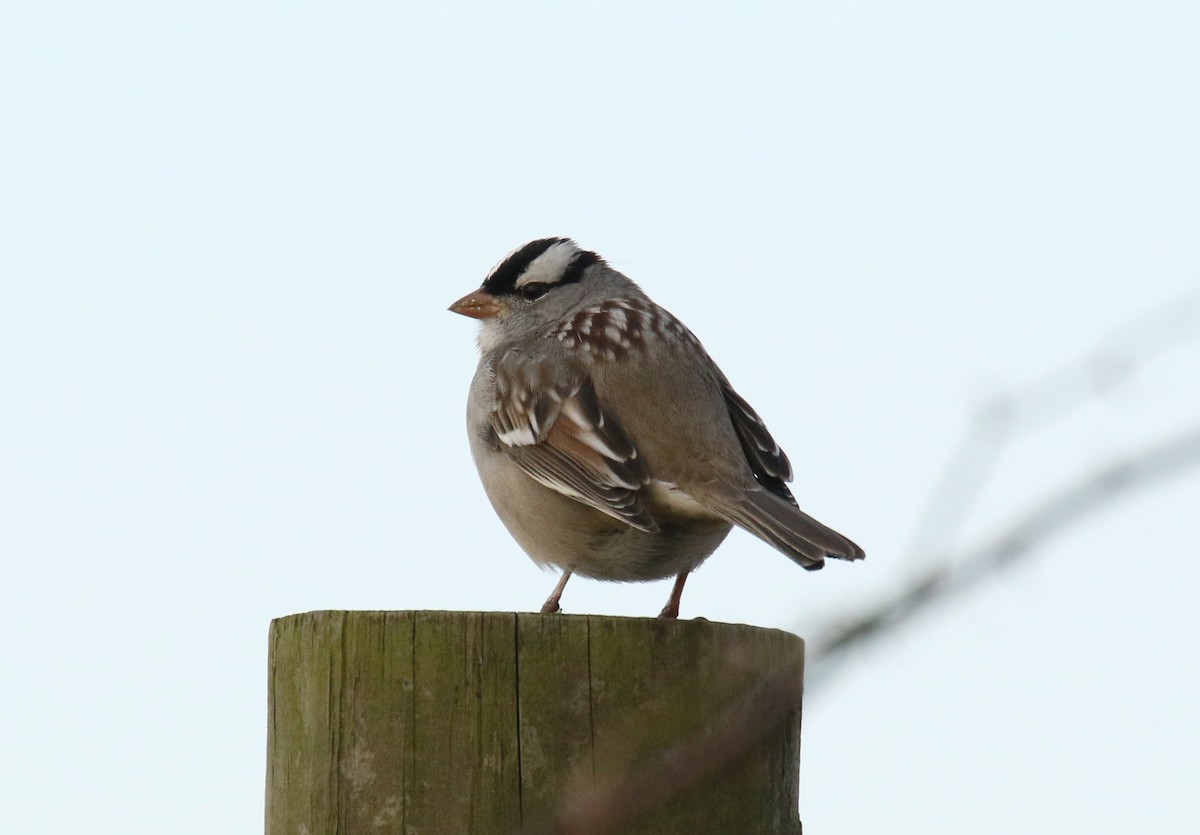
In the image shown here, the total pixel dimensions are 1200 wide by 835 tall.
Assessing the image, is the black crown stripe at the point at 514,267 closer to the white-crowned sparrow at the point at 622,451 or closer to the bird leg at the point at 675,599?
the white-crowned sparrow at the point at 622,451

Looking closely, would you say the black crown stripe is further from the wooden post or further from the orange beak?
the wooden post

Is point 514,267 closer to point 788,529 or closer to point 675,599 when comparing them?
point 675,599

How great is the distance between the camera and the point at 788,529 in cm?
491

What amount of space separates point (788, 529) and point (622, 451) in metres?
1.08

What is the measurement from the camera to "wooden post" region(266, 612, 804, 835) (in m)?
3.41

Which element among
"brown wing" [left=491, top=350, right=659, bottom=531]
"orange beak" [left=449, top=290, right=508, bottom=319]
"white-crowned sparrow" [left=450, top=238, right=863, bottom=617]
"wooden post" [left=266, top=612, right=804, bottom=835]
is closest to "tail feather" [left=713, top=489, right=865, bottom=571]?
"white-crowned sparrow" [left=450, top=238, right=863, bottom=617]

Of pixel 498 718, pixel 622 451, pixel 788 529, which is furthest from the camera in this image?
pixel 622 451

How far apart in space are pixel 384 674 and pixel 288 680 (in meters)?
0.36

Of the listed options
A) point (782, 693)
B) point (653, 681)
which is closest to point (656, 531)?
point (653, 681)

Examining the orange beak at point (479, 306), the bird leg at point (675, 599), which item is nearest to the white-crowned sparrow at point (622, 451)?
the bird leg at point (675, 599)

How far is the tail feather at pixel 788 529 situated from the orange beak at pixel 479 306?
106 inches

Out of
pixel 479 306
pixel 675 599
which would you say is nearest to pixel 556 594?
pixel 675 599

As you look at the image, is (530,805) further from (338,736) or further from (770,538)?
(770,538)

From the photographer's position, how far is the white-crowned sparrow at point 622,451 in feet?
18.6
